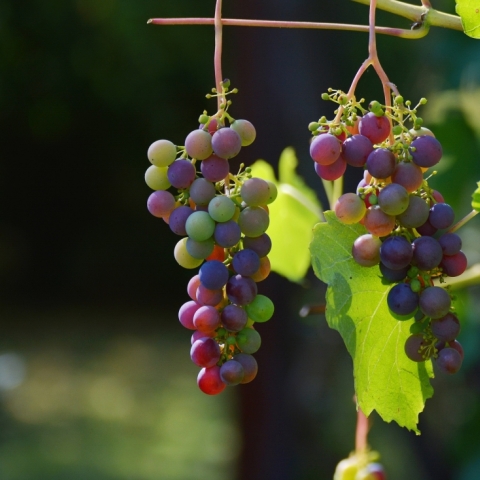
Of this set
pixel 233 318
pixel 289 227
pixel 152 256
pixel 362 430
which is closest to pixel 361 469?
pixel 362 430

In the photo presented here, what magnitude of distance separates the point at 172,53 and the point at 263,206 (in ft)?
17.8

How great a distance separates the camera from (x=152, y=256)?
717 centimetres

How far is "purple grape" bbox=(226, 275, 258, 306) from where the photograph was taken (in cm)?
43

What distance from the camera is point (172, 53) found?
5652mm

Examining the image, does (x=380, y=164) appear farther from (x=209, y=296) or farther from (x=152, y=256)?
(x=152, y=256)

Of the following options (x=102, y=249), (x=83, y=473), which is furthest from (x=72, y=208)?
(x=83, y=473)

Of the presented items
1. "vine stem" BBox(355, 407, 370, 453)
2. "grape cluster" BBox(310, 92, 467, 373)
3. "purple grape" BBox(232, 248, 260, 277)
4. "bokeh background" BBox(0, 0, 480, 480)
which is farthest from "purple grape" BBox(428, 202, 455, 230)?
"bokeh background" BBox(0, 0, 480, 480)

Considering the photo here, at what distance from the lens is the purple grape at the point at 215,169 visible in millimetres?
430

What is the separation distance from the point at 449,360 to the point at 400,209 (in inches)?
3.8

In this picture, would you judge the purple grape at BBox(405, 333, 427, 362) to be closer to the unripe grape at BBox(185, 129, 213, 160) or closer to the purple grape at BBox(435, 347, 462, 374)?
the purple grape at BBox(435, 347, 462, 374)

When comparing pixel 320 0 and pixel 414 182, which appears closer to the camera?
pixel 414 182

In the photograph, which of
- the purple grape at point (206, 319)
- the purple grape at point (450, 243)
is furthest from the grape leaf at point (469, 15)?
the purple grape at point (206, 319)

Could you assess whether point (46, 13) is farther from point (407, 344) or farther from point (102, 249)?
point (407, 344)

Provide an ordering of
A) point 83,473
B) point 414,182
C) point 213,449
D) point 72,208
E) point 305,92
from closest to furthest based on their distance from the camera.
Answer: point 414,182
point 305,92
point 83,473
point 213,449
point 72,208
